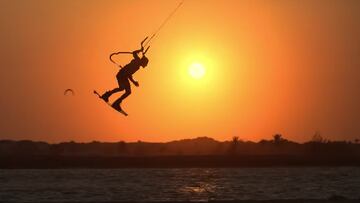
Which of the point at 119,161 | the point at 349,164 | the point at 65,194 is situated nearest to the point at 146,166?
Result: the point at 119,161

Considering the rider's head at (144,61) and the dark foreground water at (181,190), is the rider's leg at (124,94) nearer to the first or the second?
the rider's head at (144,61)

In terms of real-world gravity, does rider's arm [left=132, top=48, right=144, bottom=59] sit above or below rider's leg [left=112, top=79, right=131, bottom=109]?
above

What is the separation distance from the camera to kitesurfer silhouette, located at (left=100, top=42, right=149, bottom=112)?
36.3 meters

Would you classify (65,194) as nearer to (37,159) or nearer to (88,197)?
(88,197)

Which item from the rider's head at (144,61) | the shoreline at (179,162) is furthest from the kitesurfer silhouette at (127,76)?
the shoreline at (179,162)

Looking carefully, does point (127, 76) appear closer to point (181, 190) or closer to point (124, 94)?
point (124, 94)

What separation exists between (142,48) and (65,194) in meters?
23.2

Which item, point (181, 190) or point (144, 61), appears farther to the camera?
point (181, 190)

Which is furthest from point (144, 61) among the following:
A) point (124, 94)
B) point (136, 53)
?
point (124, 94)

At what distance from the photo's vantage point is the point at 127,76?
37.2 m

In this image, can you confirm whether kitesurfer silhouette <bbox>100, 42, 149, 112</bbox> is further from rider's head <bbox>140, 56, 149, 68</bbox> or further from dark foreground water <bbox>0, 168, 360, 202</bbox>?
dark foreground water <bbox>0, 168, 360, 202</bbox>

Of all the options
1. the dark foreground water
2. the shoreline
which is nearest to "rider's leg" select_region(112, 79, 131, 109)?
the dark foreground water

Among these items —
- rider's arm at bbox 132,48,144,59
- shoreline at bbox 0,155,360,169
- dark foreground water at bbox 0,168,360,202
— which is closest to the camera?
rider's arm at bbox 132,48,144,59

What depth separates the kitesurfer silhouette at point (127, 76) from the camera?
3628 cm
